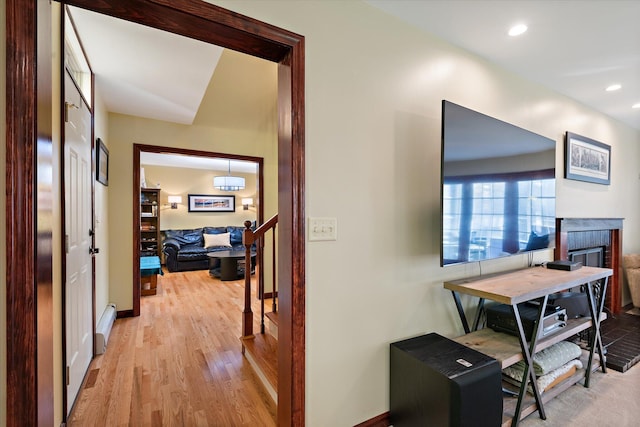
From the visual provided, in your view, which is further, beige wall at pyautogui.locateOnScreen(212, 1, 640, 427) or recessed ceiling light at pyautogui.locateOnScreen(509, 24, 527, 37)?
recessed ceiling light at pyautogui.locateOnScreen(509, 24, 527, 37)

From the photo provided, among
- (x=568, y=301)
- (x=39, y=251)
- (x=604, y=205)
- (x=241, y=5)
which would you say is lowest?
(x=568, y=301)

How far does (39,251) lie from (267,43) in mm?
1229

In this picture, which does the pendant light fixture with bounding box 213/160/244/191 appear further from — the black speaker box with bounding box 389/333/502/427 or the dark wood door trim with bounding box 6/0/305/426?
the black speaker box with bounding box 389/333/502/427

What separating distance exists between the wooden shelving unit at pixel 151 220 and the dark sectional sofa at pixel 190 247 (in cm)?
24

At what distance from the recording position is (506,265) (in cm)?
243

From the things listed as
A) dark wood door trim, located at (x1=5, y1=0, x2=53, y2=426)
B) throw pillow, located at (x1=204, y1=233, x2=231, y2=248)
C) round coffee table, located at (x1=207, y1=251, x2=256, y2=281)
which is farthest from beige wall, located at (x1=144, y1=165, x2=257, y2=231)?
dark wood door trim, located at (x1=5, y1=0, x2=53, y2=426)

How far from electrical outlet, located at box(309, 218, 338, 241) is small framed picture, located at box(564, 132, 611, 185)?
9.43ft

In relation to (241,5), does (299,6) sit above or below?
above

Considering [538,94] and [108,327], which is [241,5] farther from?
[108,327]

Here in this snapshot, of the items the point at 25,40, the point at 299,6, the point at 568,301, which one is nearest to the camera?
the point at 25,40

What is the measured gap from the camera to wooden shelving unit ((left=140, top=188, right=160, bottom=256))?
6723 millimetres

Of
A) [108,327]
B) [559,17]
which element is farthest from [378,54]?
[108,327]

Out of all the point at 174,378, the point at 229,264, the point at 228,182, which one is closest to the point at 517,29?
the point at 174,378

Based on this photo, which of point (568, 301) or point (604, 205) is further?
point (604, 205)
